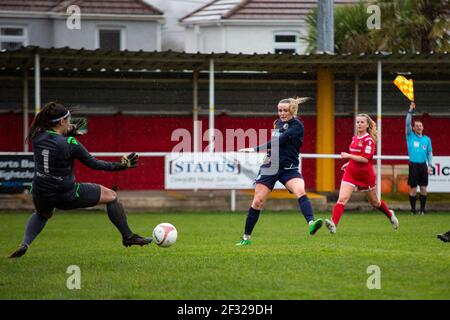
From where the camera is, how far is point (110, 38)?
138 ft

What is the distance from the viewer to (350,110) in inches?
1077

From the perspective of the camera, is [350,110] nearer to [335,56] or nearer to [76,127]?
[335,56]

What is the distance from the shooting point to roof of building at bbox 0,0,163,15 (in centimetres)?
4062

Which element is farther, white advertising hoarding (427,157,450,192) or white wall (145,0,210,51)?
white wall (145,0,210,51)

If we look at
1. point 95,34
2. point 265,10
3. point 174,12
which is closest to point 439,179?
point 265,10

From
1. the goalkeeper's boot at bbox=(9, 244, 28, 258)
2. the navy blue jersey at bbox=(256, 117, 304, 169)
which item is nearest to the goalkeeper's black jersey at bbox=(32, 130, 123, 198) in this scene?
the goalkeeper's boot at bbox=(9, 244, 28, 258)

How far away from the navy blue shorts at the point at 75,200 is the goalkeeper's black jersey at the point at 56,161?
0.06 metres

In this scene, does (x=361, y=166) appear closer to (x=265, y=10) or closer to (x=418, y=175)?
(x=418, y=175)

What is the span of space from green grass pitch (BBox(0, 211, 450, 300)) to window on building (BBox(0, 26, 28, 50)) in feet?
81.3

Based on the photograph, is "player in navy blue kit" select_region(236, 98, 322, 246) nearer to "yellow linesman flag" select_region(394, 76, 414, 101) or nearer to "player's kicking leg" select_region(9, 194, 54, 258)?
"player's kicking leg" select_region(9, 194, 54, 258)

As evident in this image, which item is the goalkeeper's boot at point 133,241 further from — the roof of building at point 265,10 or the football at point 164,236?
the roof of building at point 265,10

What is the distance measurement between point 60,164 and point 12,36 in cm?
3042
